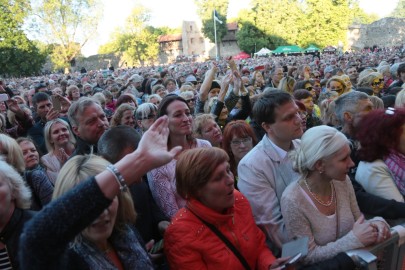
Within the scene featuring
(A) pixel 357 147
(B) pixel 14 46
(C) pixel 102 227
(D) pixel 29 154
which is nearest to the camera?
(C) pixel 102 227

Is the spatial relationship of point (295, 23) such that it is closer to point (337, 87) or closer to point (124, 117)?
point (337, 87)

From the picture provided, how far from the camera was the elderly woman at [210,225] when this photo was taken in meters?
1.95

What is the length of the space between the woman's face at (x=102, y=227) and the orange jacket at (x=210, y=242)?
426mm

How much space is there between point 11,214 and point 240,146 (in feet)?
7.26

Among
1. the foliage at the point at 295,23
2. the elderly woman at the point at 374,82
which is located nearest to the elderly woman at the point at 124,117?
the elderly woman at the point at 374,82

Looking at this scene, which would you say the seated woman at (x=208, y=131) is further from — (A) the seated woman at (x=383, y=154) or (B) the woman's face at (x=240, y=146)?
(A) the seated woman at (x=383, y=154)

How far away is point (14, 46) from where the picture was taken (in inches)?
1510

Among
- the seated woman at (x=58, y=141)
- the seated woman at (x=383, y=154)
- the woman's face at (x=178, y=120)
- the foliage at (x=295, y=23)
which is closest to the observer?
the seated woman at (x=383, y=154)

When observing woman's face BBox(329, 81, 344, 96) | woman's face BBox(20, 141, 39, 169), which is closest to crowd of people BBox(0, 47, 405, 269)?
woman's face BBox(20, 141, 39, 169)

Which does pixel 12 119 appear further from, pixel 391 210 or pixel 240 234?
pixel 391 210

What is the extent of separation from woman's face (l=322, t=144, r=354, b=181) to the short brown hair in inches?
24.1

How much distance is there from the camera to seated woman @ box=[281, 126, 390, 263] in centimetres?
208

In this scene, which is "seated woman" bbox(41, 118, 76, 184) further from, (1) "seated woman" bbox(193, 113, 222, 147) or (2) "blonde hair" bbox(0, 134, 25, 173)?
(1) "seated woman" bbox(193, 113, 222, 147)

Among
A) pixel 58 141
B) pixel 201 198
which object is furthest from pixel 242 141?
pixel 58 141
